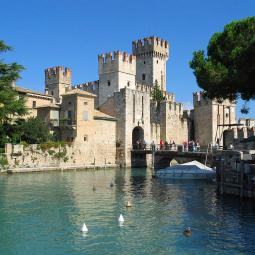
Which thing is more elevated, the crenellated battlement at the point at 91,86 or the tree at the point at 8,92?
the crenellated battlement at the point at 91,86

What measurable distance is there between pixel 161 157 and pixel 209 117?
11.8 meters

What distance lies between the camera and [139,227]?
1445cm

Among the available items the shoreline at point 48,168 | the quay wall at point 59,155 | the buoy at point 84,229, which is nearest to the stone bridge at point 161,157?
the quay wall at point 59,155

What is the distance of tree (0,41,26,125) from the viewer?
34281 millimetres

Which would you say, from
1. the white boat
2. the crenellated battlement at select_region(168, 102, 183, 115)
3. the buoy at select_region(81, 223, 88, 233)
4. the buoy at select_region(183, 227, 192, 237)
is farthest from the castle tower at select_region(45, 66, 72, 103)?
the buoy at select_region(183, 227, 192, 237)

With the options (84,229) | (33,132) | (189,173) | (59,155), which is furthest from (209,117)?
(84,229)

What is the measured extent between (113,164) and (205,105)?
49.9 feet

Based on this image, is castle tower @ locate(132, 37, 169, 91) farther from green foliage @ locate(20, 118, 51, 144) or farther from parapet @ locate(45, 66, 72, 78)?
green foliage @ locate(20, 118, 51, 144)

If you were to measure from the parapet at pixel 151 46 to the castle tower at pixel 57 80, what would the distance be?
42.6 feet

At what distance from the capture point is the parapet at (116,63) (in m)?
53.4

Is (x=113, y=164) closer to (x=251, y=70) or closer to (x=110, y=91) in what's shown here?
(x=110, y=91)

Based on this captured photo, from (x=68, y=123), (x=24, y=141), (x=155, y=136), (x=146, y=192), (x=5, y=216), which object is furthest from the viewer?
(x=155, y=136)

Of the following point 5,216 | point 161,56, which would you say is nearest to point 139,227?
point 5,216

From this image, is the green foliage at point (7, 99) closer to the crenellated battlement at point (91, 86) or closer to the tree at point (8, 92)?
the tree at point (8, 92)
